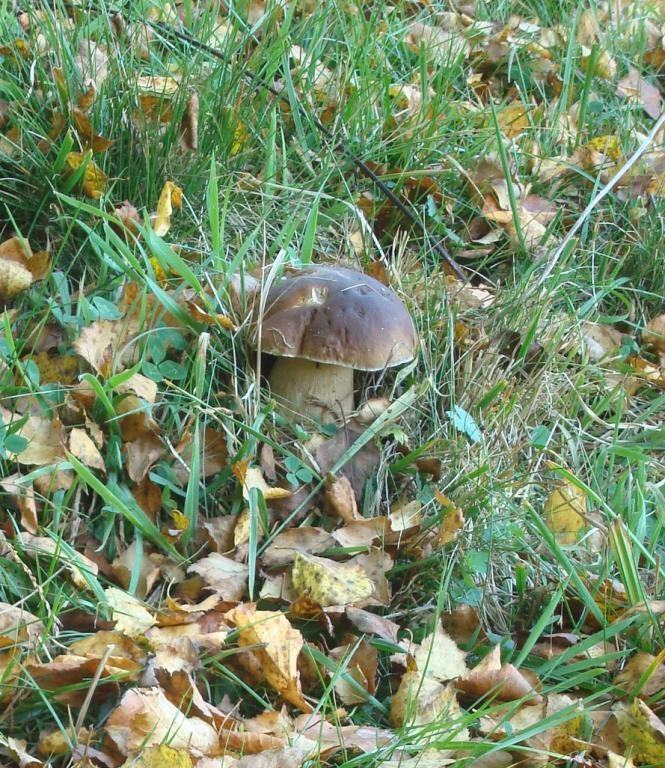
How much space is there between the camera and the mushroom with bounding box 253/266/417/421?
2.31 meters

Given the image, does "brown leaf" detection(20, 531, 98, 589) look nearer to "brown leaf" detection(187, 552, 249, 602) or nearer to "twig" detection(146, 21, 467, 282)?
"brown leaf" detection(187, 552, 249, 602)

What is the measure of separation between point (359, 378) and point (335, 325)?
0.36 metres

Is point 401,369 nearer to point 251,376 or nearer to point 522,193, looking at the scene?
point 251,376

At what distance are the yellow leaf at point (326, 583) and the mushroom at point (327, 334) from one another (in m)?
0.48

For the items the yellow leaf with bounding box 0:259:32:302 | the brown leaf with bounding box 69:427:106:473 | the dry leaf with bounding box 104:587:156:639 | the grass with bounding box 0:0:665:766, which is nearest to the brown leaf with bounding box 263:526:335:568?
the grass with bounding box 0:0:665:766

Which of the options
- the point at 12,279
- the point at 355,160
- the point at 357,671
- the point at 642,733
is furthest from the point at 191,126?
the point at 642,733

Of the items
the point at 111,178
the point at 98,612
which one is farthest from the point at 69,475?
the point at 111,178

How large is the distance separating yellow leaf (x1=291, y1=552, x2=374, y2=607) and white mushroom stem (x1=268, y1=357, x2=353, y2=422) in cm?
48

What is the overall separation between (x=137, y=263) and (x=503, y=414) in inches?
42.1

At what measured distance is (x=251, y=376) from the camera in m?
2.43

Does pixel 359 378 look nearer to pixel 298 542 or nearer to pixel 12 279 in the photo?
pixel 298 542

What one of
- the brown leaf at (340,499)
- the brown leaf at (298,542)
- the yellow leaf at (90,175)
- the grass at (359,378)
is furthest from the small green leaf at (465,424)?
the yellow leaf at (90,175)

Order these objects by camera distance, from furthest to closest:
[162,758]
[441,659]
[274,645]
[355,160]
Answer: [355,160]
[441,659]
[274,645]
[162,758]

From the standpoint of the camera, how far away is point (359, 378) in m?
2.64
